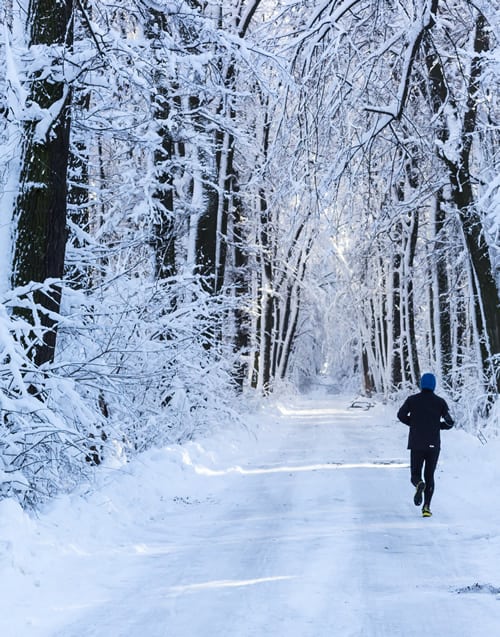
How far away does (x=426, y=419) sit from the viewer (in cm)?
1009

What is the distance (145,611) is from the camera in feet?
17.8

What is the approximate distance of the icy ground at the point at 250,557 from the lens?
5184 mm

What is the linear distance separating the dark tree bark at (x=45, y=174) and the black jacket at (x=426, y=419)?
4807 millimetres

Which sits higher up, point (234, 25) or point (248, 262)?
point (234, 25)

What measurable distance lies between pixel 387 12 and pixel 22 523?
9753 mm

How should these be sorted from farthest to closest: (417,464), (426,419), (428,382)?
1. (428,382)
2. (426,419)
3. (417,464)

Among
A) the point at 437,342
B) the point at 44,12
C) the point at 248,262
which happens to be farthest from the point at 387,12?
the point at 248,262

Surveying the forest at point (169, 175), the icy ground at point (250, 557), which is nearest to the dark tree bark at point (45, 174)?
the forest at point (169, 175)

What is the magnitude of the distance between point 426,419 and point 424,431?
0.16 metres

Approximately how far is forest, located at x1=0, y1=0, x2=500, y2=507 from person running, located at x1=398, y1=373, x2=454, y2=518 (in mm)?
3213

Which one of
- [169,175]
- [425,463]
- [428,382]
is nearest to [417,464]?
[425,463]

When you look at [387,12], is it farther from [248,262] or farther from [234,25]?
[248,262]

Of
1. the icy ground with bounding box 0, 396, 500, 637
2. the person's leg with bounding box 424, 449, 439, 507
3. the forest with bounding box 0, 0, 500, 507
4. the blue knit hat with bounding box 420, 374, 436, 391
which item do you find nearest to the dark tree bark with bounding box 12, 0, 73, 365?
the forest with bounding box 0, 0, 500, 507

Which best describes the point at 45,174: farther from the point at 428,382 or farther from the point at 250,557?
the point at 428,382
